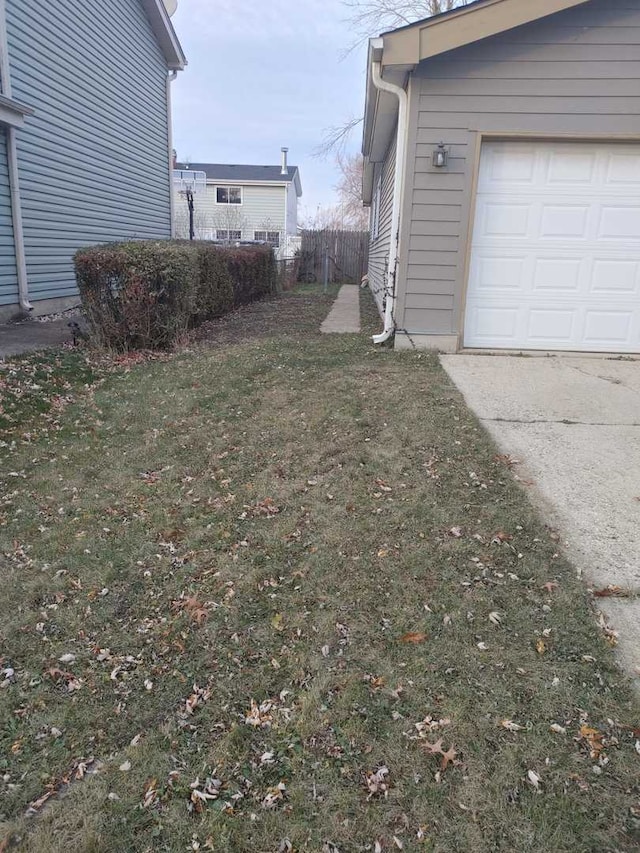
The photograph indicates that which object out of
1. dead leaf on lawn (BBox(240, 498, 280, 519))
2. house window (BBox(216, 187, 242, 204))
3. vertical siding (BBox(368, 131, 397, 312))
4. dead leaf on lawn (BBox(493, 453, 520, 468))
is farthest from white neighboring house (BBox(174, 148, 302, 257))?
dead leaf on lawn (BBox(240, 498, 280, 519))

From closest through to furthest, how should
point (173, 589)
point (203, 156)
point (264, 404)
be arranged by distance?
point (173, 589) < point (264, 404) < point (203, 156)

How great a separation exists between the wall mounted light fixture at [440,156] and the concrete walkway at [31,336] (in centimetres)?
477

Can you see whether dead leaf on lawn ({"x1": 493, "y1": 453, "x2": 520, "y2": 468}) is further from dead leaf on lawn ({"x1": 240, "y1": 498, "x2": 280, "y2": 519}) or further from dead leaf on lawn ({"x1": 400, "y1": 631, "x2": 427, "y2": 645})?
dead leaf on lawn ({"x1": 400, "y1": 631, "x2": 427, "y2": 645})

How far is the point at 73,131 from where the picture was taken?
9867 millimetres

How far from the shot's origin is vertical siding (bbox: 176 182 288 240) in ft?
98.0

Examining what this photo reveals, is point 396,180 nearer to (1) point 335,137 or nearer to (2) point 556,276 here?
(2) point 556,276

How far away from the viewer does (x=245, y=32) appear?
14.9 meters

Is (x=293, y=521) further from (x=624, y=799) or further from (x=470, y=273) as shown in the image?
(x=470, y=273)

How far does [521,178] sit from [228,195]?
26789 millimetres

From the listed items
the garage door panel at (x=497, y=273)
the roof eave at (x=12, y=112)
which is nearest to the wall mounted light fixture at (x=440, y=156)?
the garage door panel at (x=497, y=273)

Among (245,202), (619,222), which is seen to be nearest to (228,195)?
(245,202)

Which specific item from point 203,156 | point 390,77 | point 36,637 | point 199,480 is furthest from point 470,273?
point 203,156

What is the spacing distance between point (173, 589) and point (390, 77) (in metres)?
5.83

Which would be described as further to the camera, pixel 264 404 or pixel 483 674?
pixel 264 404
